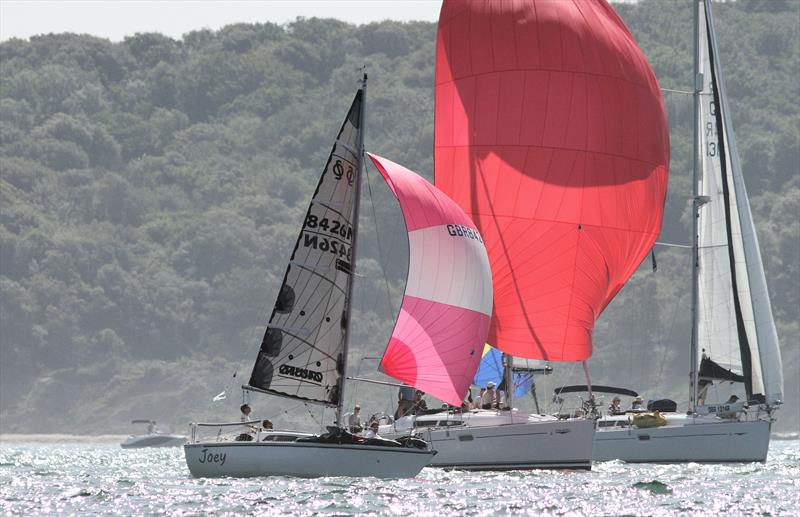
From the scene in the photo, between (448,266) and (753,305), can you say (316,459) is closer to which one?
(448,266)

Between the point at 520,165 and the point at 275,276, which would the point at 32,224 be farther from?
the point at 520,165

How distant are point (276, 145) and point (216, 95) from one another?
19.7 meters

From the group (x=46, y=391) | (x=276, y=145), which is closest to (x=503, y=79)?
(x=46, y=391)

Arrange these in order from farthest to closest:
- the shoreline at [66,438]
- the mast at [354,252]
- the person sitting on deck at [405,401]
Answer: the shoreline at [66,438] < the person sitting on deck at [405,401] < the mast at [354,252]

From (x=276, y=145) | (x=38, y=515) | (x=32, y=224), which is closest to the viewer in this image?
(x=38, y=515)

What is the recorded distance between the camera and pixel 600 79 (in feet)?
113

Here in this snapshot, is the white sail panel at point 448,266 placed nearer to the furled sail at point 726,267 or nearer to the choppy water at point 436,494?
the choppy water at point 436,494

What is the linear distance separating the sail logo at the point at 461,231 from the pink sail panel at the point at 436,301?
2 centimetres

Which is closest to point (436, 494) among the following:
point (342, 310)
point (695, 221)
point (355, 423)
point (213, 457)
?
point (342, 310)

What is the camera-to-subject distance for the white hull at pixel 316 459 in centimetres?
2852

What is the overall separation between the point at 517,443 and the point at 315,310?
5547 mm

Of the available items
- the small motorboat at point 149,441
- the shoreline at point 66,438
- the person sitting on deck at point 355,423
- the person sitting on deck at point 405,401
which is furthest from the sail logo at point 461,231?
the shoreline at point 66,438

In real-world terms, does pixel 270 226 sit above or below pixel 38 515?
above

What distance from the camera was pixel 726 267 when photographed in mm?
39000
